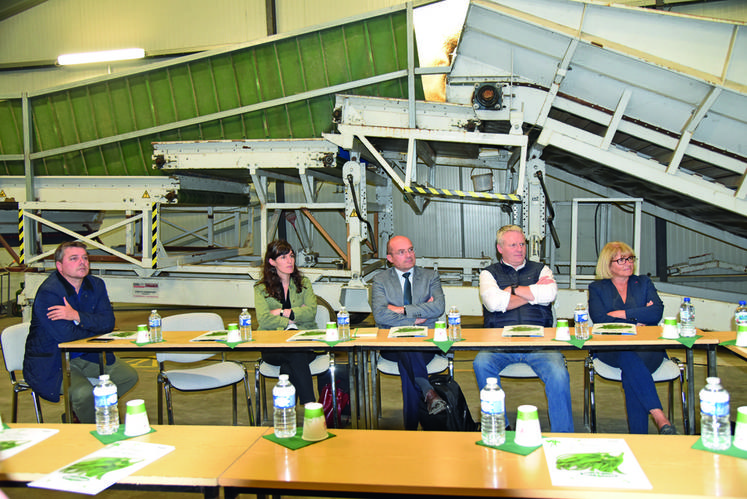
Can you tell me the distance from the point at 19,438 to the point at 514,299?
2.93m

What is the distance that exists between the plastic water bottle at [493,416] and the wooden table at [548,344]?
4.11 feet

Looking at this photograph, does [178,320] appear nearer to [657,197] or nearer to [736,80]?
[736,80]

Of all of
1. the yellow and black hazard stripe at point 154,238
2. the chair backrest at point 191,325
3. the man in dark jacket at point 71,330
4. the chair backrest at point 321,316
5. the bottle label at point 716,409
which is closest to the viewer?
the bottle label at point 716,409

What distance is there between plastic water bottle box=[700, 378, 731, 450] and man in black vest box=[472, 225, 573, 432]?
1.54 meters

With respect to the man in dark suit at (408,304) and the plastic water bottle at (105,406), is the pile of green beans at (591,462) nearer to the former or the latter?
the plastic water bottle at (105,406)

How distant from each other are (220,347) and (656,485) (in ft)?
8.51

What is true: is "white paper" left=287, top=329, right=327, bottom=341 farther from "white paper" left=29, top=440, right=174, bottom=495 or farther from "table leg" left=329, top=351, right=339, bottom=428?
"white paper" left=29, top=440, right=174, bottom=495

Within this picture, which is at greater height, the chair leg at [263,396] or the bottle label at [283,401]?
the bottle label at [283,401]

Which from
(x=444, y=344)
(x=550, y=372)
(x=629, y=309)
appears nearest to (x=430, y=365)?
(x=444, y=344)

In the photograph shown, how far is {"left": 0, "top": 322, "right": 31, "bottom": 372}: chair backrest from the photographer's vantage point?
384 centimetres

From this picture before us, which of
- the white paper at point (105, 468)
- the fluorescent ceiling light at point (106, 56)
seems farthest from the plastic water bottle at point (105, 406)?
the fluorescent ceiling light at point (106, 56)

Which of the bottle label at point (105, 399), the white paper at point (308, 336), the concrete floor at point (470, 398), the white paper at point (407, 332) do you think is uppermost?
the bottle label at point (105, 399)

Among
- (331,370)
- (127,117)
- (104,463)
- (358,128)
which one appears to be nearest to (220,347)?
(331,370)

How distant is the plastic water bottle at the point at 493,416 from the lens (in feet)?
6.34
